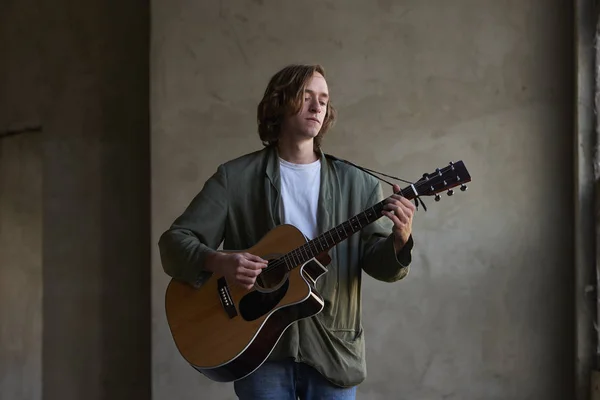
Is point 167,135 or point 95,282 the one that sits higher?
point 167,135

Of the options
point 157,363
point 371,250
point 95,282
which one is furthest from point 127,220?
point 371,250

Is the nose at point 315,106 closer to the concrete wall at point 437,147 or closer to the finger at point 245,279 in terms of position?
the finger at point 245,279

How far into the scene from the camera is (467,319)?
3.07 meters

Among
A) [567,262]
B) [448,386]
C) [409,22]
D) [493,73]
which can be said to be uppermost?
[409,22]

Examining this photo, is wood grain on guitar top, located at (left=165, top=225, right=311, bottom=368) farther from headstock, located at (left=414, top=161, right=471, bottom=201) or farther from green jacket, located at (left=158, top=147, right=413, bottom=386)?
headstock, located at (left=414, top=161, right=471, bottom=201)

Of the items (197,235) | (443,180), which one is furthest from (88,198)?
(443,180)

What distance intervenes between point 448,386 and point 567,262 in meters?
0.72

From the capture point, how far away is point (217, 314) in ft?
6.25

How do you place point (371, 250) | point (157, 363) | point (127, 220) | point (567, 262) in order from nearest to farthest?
point (371, 250)
point (567, 262)
point (157, 363)
point (127, 220)

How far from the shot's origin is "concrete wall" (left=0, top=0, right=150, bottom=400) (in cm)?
360

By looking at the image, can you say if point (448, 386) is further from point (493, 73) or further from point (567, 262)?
point (493, 73)

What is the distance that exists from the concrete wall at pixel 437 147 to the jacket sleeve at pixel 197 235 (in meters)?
1.30

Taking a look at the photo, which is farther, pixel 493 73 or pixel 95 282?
pixel 95 282

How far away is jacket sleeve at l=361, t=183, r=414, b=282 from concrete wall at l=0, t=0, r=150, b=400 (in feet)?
6.14
